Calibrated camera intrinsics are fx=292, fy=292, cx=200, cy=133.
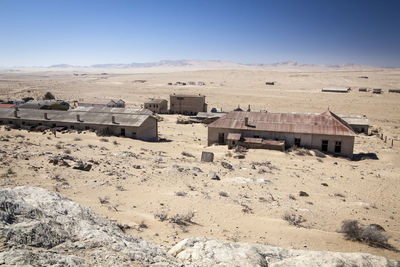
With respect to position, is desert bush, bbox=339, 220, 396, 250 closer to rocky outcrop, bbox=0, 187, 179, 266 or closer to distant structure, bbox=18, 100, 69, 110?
rocky outcrop, bbox=0, 187, 179, 266

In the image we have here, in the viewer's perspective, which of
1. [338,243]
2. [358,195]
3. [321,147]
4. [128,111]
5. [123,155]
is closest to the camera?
[338,243]

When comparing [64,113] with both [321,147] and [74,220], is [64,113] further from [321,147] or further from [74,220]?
[74,220]

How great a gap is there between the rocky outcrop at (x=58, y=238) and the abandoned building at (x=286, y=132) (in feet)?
69.6

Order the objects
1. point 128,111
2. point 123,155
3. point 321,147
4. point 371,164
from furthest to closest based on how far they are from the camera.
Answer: point 128,111 → point 321,147 → point 371,164 → point 123,155

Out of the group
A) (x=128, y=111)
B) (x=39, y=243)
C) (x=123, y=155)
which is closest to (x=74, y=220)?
(x=39, y=243)

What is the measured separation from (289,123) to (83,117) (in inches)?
866

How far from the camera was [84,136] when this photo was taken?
27.8 meters

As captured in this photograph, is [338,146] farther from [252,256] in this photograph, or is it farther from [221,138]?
[252,256]

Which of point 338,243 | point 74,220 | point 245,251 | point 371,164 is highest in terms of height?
point 74,220

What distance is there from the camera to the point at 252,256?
22.5 feet

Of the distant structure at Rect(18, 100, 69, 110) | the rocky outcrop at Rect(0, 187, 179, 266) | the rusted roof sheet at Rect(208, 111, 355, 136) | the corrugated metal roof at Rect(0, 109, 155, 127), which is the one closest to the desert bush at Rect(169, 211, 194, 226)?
the rocky outcrop at Rect(0, 187, 179, 266)

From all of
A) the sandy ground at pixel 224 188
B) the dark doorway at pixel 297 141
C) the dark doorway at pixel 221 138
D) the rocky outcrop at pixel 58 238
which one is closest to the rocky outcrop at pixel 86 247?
the rocky outcrop at pixel 58 238

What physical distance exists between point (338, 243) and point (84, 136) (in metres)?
24.1

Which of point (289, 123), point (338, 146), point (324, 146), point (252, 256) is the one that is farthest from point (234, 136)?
point (252, 256)
